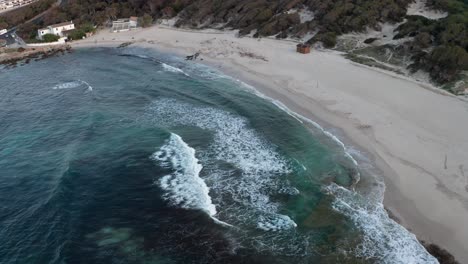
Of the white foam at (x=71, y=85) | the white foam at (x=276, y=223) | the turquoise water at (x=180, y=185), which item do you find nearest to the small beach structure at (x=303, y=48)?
the turquoise water at (x=180, y=185)

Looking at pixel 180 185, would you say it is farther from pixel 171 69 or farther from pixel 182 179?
pixel 171 69

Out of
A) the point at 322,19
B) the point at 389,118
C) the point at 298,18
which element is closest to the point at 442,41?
the point at 389,118

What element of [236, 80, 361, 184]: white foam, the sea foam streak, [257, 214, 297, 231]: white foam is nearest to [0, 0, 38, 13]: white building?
the sea foam streak

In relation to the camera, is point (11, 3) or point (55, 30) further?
point (11, 3)

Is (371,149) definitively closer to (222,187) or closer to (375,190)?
(375,190)

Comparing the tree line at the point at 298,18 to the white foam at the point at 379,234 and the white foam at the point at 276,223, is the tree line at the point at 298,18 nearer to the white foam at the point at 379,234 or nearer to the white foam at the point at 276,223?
the white foam at the point at 379,234

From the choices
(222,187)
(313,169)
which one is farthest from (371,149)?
(222,187)
